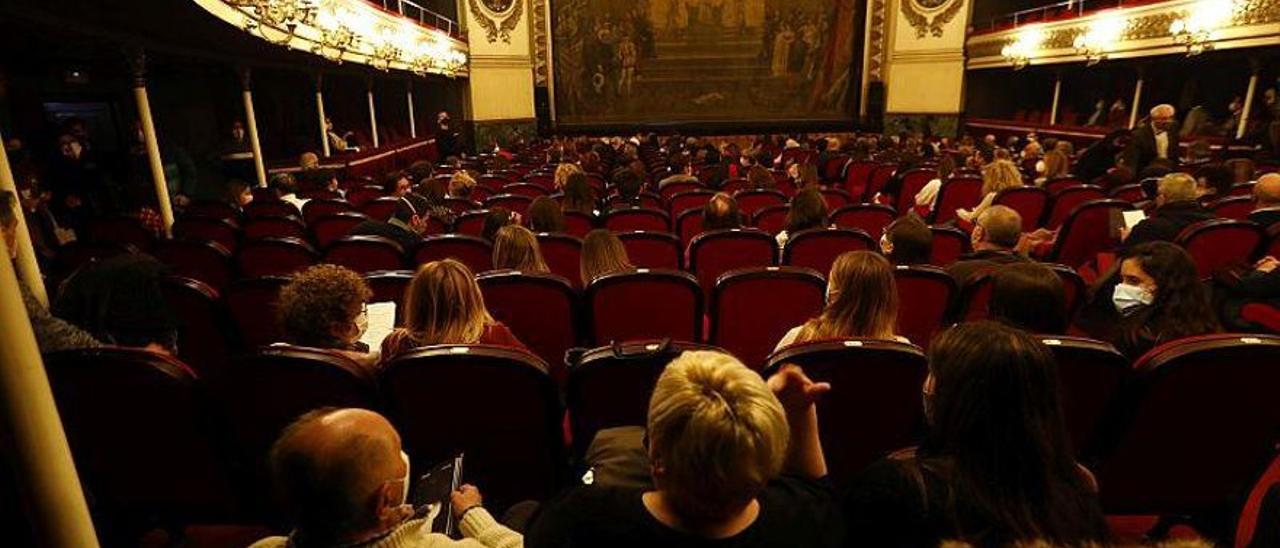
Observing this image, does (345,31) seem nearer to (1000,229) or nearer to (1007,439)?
(1000,229)

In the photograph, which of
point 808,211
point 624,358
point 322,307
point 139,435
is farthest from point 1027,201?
point 139,435

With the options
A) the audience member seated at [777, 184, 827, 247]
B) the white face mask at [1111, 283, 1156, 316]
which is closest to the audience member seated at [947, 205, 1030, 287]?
the white face mask at [1111, 283, 1156, 316]

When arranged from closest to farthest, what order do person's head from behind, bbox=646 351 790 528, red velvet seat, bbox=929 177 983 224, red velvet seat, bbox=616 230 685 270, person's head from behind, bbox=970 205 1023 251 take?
person's head from behind, bbox=646 351 790 528 < person's head from behind, bbox=970 205 1023 251 < red velvet seat, bbox=616 230 685 270 < red velvet seat, bbox=929 177 983 224

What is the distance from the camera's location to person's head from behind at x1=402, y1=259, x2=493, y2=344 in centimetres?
252

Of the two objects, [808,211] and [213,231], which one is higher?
[808,211]

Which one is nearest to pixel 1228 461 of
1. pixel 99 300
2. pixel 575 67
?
pixel 99 300

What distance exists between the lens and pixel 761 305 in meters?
3.29

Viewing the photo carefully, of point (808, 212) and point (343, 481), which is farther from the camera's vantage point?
point (808, 212)

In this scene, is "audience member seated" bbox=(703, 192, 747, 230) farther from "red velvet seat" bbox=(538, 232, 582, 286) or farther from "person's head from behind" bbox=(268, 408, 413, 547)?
"person's head from behind" bbox=(268, 408, 413, 547)

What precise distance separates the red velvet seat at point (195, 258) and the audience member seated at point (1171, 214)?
5.94 meters

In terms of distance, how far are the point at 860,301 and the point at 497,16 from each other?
2041 cm

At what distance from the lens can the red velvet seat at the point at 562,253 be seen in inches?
171

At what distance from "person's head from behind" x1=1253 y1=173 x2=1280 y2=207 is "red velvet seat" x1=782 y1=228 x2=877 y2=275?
2.76 m

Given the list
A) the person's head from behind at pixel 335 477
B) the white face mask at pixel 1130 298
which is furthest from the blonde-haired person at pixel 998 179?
the person's head from behind at pixel 335 477
